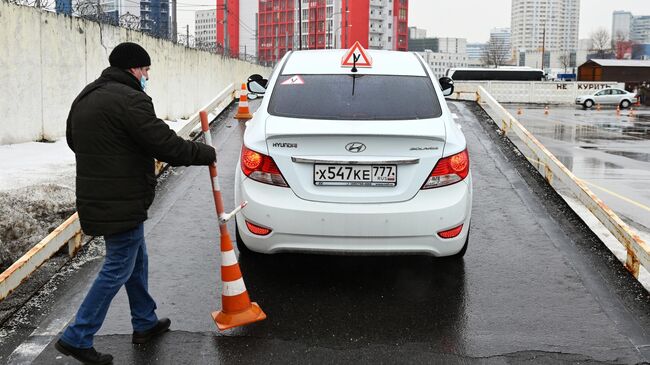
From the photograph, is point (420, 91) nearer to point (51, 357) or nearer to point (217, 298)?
point (217, 298)

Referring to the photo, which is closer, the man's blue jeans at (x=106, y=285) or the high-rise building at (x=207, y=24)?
the man's blue jeans at (x=106, y=285)

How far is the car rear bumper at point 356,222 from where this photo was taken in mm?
4641

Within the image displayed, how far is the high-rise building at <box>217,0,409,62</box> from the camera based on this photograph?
424 ft

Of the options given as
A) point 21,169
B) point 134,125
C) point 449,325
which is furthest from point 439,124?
point 21,169

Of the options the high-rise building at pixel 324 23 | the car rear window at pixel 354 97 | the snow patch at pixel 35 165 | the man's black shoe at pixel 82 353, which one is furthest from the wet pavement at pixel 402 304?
the high-rise building at pixel 324 23

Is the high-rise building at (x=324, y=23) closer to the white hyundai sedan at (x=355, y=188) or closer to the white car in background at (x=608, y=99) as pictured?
the white car in background at (x=608, y=99)

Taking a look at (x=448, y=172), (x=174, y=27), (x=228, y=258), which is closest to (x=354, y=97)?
(x=448, y=172)

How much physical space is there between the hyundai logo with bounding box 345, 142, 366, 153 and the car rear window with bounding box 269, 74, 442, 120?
19.3 inches

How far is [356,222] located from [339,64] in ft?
6.55

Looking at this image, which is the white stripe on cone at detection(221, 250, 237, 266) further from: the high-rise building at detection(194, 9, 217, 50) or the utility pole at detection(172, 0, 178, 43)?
the high-rise building at detection(194, 9, 217, 50)

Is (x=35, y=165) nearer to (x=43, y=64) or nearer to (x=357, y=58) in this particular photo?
(x=43, y=64)

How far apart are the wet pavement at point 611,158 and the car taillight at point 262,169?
17.5 feet

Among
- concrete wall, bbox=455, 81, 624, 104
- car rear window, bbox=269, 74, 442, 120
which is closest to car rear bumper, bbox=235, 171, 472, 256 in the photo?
car rear window, bbox=269, 74, 442, 120

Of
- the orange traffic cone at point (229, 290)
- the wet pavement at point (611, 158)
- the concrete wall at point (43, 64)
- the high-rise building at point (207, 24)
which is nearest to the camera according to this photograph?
the orange traffic cone at point (229, 290)
